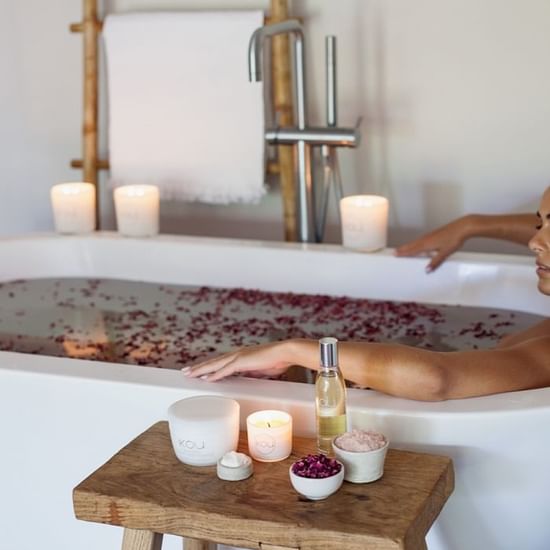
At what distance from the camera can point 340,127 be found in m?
2.92

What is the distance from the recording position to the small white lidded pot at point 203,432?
1.64 m

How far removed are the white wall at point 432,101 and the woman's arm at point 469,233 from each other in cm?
37

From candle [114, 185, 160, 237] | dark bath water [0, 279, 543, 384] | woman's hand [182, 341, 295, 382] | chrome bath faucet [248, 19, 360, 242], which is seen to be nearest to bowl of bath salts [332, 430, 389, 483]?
woman's hand [182, 341, 295, 382]

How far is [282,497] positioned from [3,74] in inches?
89.5

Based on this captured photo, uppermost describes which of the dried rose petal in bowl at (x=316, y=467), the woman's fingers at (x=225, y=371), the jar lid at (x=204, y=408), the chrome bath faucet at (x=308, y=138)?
the chrome bath faucet at (x=308, y=138)

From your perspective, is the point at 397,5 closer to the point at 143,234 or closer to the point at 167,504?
the point at 143,234

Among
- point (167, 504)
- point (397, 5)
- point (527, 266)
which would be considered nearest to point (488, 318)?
point (527, 266)

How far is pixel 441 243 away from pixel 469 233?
76 mm

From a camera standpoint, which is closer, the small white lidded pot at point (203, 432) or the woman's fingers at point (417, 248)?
the small white lidded pot at point (203, 432)

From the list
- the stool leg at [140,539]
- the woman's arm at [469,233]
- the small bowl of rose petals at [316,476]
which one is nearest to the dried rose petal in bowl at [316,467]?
the small bowl of rose petals at [316,476]

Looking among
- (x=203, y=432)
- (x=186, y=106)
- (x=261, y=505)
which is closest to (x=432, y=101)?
(x=186, y=106)

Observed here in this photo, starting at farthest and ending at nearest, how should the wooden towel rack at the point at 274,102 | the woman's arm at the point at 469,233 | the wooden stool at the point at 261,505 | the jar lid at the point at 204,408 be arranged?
the wooden towel rack at the point at 274,102 < the woman's arm at the point at 469,233 < the jar lid at the point at 204,408 < the wooden stool at the point at 261,505

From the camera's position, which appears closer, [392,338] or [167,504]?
[167,504]

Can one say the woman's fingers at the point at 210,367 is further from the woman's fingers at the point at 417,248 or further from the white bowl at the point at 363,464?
→ the woman's fingers at the point at 417,248
